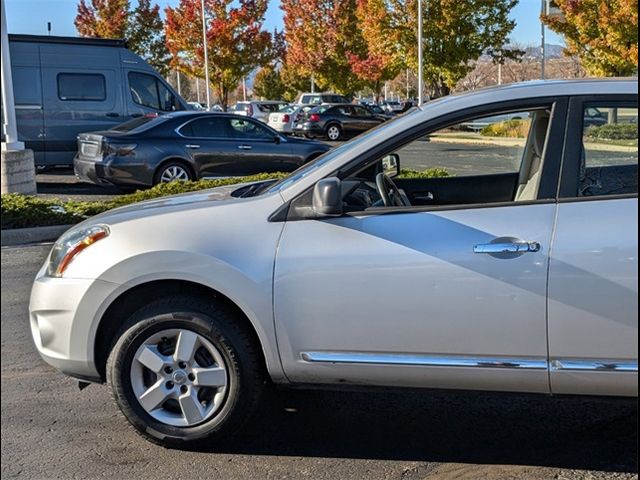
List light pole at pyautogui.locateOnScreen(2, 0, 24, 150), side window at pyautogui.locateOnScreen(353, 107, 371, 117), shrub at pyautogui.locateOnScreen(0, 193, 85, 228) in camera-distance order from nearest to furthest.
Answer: shrub at pyautogui.locateOnScreen(0, 193, 85, 228) → light pole at pyautogui.locateOnScreen(2, 0, 24, 150) → side window at pyautogui.locateOnScreen(353, 107, 371, 117)

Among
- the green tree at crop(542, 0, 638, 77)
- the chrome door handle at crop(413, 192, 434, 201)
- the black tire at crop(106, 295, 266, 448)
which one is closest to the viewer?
the black tire at crop(106, 295, 266, 448)

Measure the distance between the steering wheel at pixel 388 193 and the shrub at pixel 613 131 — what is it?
103 centimetres

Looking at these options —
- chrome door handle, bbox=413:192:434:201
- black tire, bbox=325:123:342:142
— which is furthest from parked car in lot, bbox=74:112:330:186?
black tire, bbox=325:123:342:142

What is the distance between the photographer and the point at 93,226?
3703 mm

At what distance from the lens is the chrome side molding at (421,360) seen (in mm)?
3277

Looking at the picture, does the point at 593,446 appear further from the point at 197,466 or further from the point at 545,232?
the point at 197,466

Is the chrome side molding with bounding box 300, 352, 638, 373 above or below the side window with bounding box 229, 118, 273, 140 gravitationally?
below

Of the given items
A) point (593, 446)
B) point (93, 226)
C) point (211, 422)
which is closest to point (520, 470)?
point (593, 446)

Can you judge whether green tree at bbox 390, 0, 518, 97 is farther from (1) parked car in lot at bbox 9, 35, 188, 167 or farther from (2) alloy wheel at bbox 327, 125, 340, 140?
(1) parked car in lot at bbox 9, 35, 188, 167

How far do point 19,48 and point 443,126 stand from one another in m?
13.2

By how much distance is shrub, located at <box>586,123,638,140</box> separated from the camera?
11.5ft

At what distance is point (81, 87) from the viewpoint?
15.2m

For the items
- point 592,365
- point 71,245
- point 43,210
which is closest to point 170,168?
point 43,210

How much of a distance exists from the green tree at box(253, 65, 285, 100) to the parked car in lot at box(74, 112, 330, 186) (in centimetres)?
4856
